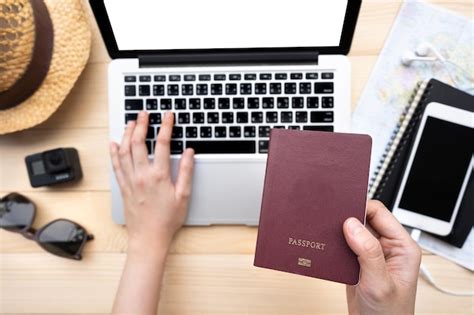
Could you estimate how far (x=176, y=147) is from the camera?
2.00 feet

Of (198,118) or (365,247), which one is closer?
(365,247)

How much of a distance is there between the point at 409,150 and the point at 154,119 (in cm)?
37

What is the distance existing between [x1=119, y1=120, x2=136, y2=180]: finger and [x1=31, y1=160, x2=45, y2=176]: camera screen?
0.13 meters

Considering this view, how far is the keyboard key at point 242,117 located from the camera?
0.60 meters

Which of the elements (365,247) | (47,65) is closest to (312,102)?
(365,247)

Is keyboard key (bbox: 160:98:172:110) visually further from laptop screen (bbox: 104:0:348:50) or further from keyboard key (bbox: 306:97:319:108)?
keyboard key (bbox: 306:97:319:108)

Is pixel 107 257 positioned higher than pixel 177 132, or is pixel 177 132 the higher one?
pixel 177 132

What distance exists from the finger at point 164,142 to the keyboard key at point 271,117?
0.14 meters

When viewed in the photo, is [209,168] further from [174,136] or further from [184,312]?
[184,312]

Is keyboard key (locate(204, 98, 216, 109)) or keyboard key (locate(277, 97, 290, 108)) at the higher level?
keyboard key (locate(277, 97, 290, 108))

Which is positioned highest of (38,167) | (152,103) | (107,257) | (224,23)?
(224,23)

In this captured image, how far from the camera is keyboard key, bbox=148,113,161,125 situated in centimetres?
61

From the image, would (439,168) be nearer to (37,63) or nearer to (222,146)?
(222,146)

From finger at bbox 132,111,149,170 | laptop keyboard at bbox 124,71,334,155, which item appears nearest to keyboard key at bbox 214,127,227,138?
laptop keyboard at bbox 124,71,334,155
